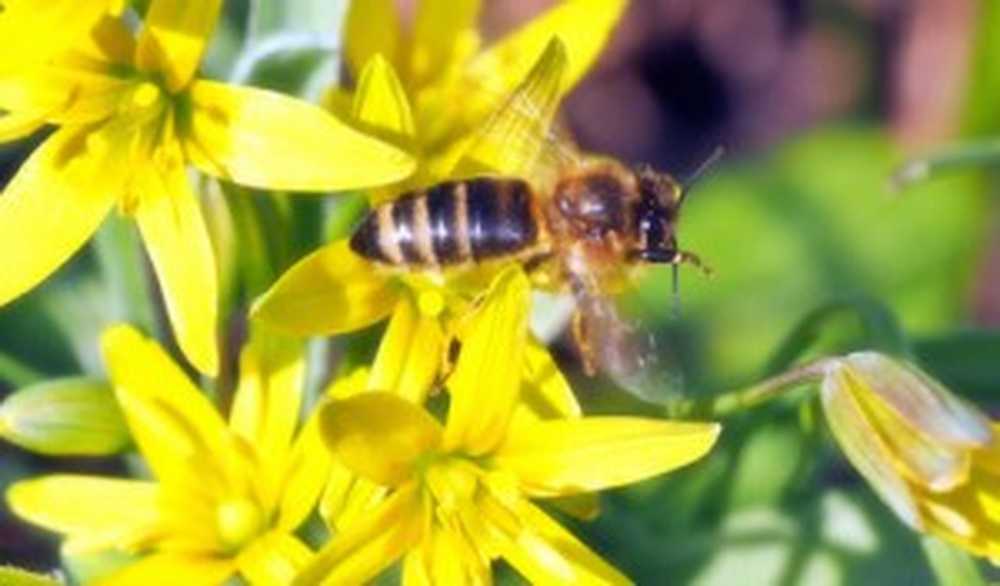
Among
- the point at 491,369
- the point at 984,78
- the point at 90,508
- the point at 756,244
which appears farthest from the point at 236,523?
the point at 984,78

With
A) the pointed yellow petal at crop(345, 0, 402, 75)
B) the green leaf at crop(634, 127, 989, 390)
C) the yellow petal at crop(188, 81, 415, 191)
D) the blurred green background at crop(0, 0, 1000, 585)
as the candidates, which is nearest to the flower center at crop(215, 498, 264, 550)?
the blurred green background at crop(0, 0, 1000, 585)

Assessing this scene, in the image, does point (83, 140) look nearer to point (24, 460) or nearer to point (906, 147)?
point (24, 460)

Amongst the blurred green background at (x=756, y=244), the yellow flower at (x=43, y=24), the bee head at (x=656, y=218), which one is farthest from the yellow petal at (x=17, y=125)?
the bee head at (x=656, y=218)

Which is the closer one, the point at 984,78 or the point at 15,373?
the point at 15,373

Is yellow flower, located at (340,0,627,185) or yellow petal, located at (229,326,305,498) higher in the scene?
yellow flower, located at (340,0,627,185)

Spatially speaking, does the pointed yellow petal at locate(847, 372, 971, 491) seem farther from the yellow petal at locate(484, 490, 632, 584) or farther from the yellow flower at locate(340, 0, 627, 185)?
the yellow flower at locate(340, 0, 627, 185)

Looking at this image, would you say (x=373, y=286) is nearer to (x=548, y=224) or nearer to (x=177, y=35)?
(x=548, y=224)
